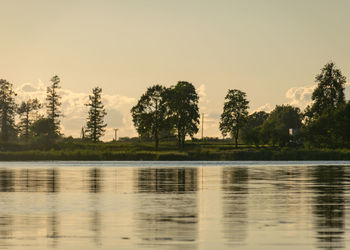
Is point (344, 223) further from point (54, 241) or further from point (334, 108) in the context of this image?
point (334, 108)

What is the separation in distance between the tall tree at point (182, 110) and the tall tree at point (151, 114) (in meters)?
1.95

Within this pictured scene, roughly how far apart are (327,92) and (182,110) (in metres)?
35.5

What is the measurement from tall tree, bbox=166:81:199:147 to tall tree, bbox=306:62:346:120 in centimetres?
2824

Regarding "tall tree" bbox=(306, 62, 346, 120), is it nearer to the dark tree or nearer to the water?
the dark tree

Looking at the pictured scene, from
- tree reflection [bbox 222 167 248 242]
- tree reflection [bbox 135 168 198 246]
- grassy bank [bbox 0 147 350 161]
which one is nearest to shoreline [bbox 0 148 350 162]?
grassy bank [bbox 0 147 350 161]

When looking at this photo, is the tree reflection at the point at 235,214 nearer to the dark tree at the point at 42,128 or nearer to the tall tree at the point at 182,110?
the tall tree at the point at 182,110

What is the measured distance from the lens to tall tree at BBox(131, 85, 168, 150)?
177 metres

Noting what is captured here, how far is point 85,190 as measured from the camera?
132 ft

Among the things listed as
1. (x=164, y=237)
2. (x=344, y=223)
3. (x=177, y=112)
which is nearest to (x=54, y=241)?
(x=164, y=237)

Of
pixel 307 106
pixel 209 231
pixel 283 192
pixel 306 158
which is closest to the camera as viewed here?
pixel 209 231

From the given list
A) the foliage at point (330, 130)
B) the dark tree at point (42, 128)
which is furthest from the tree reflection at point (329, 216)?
the dark tree at point (42, 128)

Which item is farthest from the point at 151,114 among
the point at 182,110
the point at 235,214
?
the point at 235,214

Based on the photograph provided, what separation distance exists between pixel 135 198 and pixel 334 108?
5899 inches

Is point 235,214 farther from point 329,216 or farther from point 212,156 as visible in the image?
point 212,156
